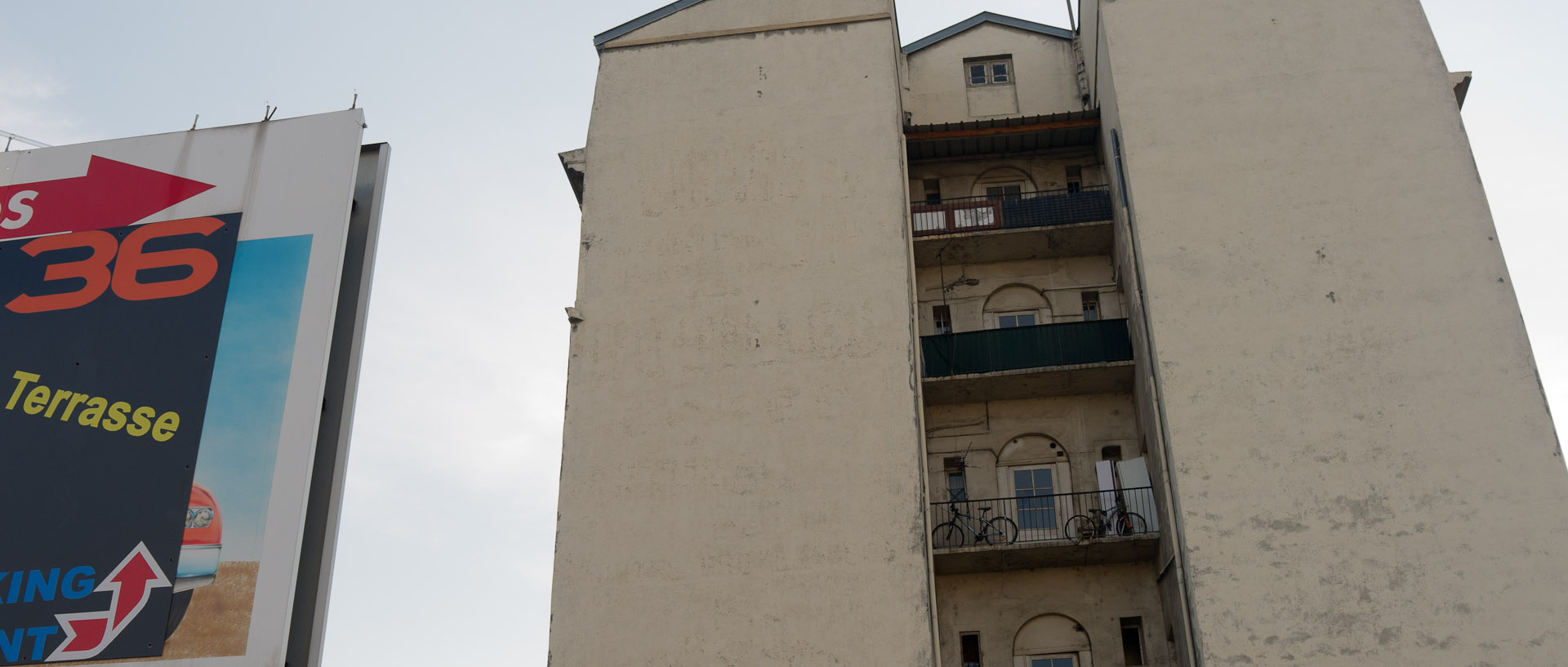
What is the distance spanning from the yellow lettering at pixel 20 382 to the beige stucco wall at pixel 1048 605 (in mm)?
14696

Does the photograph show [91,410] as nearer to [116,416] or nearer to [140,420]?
[116,416]

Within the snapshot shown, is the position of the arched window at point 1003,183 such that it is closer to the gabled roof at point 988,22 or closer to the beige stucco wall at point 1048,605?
the gabled roof at point 988,22

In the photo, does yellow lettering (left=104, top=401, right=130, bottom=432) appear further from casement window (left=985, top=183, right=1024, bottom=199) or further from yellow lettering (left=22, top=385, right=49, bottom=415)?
casement window (left=985, top=183, right=1024, bottom=199)

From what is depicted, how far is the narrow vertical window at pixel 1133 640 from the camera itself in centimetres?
2227

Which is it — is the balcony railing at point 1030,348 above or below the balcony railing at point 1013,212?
below

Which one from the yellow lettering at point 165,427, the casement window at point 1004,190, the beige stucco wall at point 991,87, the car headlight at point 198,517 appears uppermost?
the beige stucco wall at point 991,87

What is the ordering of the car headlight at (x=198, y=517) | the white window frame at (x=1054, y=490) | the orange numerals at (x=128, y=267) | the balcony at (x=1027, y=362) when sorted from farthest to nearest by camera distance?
1. the balcony at (x=1027, y=362)
2. the white window frame at (x=1054, y=490)
3. the orange numerals at (x=128, y=267)
4. the car headlight at (x=198, y=517)

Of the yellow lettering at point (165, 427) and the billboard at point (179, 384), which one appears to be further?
the yellow lettering at point (165, 427)

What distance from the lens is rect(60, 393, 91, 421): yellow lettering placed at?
60.7 ft

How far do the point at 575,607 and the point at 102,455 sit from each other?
745 centimetres

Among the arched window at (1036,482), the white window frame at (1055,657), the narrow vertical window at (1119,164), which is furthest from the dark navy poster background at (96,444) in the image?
the narrow vertical window at (1119,164)

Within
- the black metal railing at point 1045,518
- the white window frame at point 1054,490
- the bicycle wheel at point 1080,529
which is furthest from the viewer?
the white window frame at point 1054,490

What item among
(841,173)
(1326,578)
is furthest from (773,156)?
(1326,578)

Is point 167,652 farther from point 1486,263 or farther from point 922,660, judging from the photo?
point 1486,263
